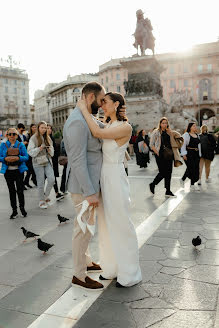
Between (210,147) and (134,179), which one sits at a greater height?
(210,147)

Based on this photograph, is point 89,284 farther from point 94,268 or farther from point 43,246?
point 43,246

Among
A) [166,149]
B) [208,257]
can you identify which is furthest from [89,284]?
[166,149]

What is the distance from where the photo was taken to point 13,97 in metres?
83.4

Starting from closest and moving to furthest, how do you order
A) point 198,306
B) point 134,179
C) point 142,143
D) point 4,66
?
point 198,306 → point 134,179 → point 142,143 → point 4,66

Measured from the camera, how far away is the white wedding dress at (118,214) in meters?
3.24

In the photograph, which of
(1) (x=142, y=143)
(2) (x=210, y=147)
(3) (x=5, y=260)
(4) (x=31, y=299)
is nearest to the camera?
(4) (x=31, y=299)

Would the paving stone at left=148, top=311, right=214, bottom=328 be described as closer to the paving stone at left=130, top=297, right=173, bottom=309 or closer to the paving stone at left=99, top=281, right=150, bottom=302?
the paving stone at left=130, top=297, right=173, bottom=309

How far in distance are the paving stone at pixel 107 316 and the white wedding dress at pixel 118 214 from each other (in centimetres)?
38

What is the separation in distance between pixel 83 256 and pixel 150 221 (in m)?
2.59

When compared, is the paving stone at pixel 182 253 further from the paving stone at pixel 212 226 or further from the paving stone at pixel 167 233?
the paving stone at pixel 212 226

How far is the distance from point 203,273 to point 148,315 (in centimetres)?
103

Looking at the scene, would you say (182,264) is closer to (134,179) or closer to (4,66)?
(134,179)

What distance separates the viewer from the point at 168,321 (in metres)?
2.65

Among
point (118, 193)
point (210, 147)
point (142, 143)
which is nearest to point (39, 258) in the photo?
point (118, 193)
